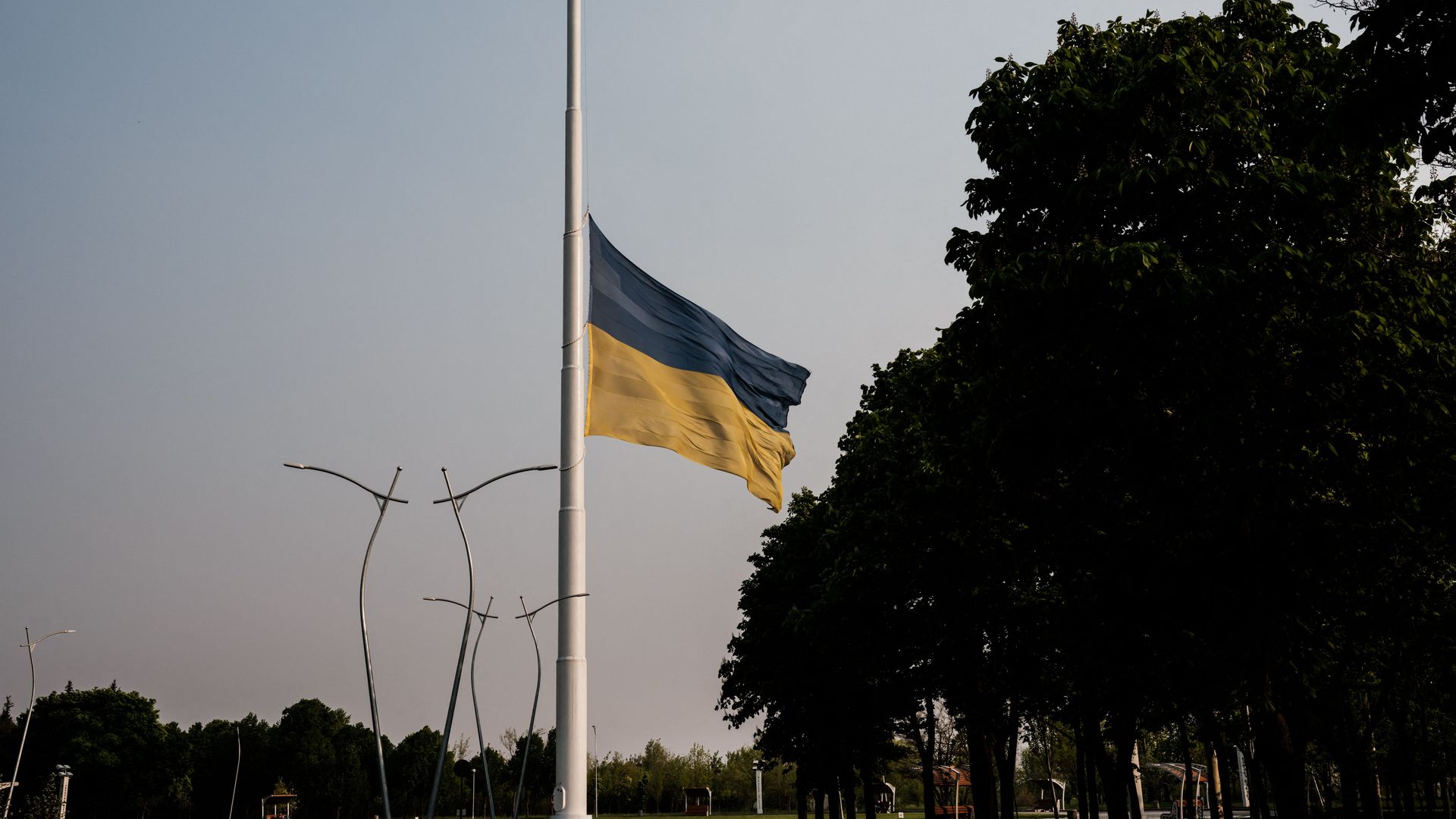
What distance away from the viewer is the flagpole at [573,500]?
11.2 m

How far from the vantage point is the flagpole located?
→ 11.2 m

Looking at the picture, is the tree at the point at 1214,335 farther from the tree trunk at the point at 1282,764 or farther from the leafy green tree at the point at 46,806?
the leafy green tree at the point at 46,806

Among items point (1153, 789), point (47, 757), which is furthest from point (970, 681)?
point (1153, 789)

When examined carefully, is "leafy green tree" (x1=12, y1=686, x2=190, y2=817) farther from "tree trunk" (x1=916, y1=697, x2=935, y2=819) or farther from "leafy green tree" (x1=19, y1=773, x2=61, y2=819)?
"tree trunk" (x1=916, y1=697, x2=935, y2=819)

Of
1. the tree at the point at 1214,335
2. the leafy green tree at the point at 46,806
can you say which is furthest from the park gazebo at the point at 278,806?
the tree at the point at 1214,335

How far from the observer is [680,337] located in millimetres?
14805

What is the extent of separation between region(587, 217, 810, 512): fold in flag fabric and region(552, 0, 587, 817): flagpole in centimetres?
63

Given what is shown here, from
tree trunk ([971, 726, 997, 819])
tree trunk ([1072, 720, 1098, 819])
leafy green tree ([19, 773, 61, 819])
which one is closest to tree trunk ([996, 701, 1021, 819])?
tree trunk ([971, 726, 997, 819])

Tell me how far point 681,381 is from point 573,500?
10.0ft

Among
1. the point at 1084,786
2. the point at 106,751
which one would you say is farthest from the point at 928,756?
the point at 106,751

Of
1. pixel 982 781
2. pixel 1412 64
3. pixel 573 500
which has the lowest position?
pixel 982 781

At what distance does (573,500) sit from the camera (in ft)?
39.3

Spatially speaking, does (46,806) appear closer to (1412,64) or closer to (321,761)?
(321,761)

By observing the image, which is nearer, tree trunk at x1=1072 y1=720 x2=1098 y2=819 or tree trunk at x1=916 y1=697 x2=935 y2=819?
tree trunk at x1=1072 y1=720 x2=1098 y2=819
